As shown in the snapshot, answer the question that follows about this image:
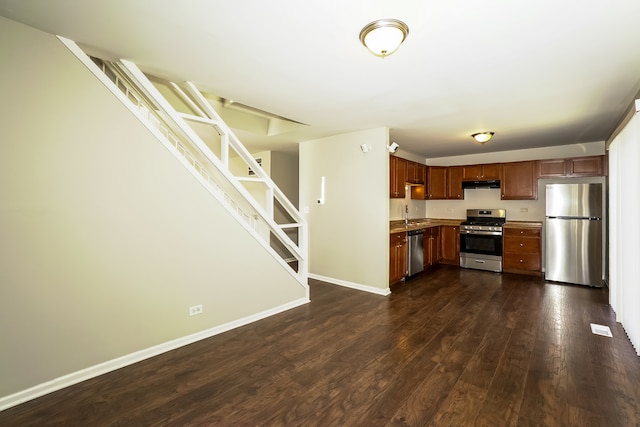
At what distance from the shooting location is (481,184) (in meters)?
6.29

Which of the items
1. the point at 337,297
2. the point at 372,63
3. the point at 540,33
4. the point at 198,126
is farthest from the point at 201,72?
the point at 337,297

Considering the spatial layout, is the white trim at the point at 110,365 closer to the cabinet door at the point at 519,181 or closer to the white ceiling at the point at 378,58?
the white ceiling at the point at 378,58

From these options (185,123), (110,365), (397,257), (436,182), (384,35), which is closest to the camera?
(384,35)

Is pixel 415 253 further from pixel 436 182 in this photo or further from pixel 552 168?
pixel 552 168

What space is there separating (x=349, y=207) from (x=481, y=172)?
3.39m

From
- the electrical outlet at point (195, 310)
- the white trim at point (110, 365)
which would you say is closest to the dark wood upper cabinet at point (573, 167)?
the white trim at point (110, 365)

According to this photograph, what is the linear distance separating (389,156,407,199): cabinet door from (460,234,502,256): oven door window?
191cm

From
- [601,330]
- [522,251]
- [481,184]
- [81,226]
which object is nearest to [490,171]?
[481,184]

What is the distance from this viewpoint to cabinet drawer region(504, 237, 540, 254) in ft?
17.9

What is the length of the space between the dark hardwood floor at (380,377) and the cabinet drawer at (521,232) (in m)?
2.03

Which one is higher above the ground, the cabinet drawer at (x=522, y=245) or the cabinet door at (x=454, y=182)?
the cabinet door at (x=454, y=182)

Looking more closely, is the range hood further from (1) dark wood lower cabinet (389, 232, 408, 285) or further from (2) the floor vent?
(2) the floor vent

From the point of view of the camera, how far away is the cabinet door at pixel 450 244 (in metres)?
6.31

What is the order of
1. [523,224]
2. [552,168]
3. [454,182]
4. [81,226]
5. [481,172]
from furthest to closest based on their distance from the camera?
[454,182] → [481,172] → [523,224] → [552,168] → [81,226]
